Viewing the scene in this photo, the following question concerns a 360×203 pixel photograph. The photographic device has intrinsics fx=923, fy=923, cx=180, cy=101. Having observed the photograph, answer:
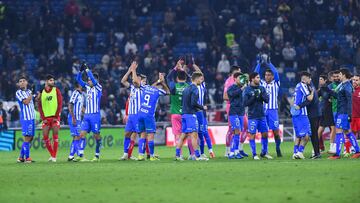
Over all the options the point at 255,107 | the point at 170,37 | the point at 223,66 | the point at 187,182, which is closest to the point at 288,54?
the point at 223,66

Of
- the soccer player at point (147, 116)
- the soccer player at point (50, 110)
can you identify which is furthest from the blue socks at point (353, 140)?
the soccer player at point (50, 110)

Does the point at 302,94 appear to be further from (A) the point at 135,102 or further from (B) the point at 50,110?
(B) the point at 50,110

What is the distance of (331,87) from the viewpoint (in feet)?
87.0

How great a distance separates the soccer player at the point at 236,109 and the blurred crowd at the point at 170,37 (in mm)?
14497

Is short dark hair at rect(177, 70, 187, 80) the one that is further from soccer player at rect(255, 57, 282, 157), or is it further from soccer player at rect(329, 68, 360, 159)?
soccer player at rect(329, 68, 360, 159)

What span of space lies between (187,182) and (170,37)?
28.0 m

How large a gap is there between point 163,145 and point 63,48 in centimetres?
890

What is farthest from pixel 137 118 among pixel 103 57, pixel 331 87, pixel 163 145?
pixel 103 57

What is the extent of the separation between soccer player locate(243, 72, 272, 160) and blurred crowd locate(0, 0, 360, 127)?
15173 mm

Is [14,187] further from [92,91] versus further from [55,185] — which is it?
[92,91]

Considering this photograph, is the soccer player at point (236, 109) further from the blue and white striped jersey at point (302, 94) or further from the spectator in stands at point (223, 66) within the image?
the spectator in stands at point (223, 66)

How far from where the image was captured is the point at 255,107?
2503cm

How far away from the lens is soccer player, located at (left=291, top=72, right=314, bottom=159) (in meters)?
24.3

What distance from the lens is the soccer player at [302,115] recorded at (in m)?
24.3
